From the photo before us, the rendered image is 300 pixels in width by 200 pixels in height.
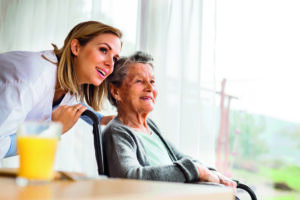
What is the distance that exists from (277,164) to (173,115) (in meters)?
1.72

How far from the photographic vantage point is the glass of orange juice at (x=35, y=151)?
0.57 metres

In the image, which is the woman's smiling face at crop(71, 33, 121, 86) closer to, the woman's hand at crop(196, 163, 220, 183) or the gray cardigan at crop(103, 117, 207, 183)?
the gray cardigan at crop(103, 117, 207, 183)

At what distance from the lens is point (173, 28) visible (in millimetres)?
2047

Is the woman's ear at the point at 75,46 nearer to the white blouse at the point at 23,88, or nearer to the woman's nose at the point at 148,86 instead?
the white blouse at the point at 23,88

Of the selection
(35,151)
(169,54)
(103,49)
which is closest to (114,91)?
(103,49)

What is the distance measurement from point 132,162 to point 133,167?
32 mm

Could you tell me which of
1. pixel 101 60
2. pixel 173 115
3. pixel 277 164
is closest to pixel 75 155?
pixel 173 115

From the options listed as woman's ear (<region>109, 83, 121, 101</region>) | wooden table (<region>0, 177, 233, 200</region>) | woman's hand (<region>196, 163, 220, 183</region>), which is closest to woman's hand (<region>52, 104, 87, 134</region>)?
woman's ear (<region>109, 83, 121, 101</region>)

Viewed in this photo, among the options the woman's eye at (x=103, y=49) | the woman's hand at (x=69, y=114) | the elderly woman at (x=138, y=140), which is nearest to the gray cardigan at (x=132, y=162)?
the elderly woman at (x=138, y=140)

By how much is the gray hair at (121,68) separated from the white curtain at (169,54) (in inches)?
14.8

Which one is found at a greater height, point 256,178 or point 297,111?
point 297,111

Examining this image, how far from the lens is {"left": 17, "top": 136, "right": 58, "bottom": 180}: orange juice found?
57 centimetres

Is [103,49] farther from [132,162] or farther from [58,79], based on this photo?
[132,162]

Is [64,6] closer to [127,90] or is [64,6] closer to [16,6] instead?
[16,6]
